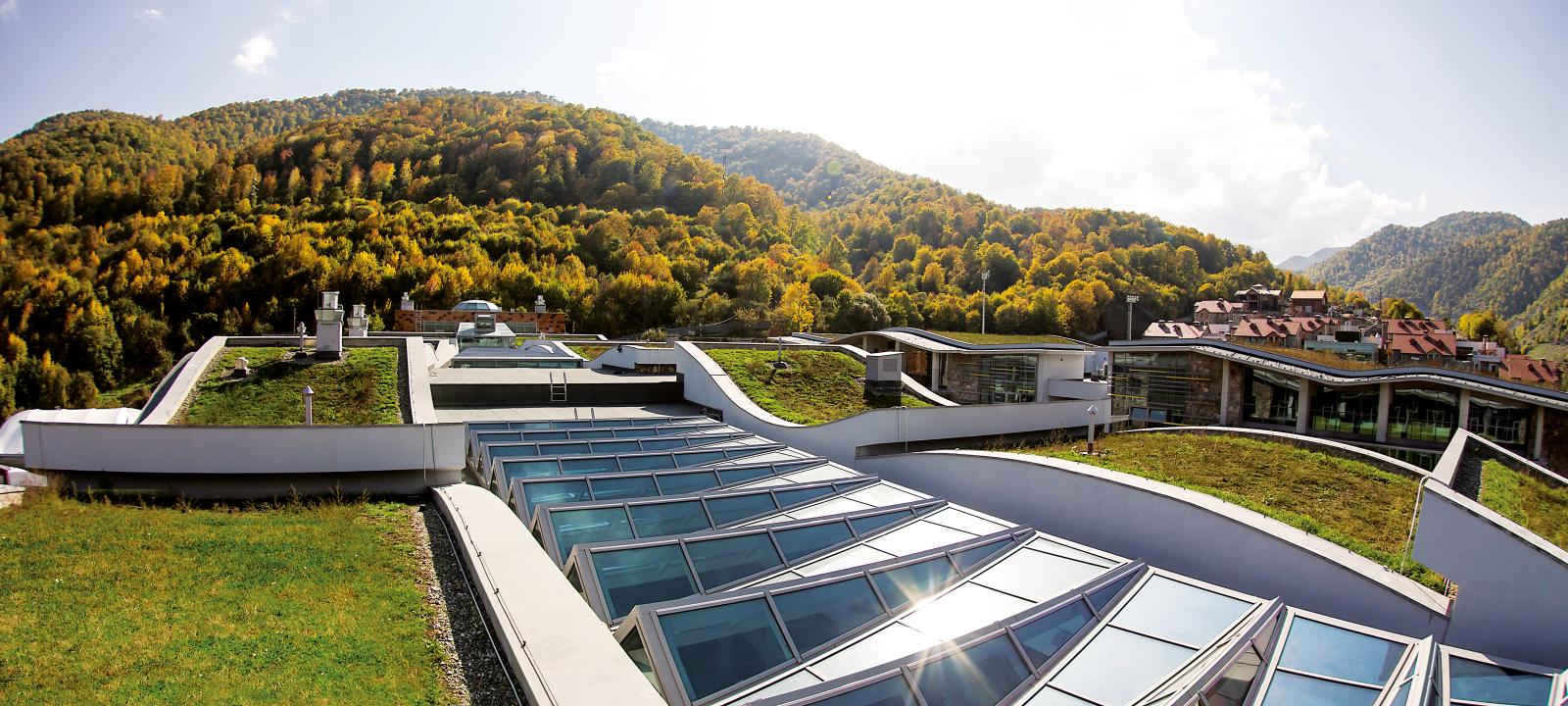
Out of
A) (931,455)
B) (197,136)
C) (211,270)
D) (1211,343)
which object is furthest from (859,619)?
(197,136)

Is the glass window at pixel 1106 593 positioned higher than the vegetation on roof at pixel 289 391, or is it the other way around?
the vegetation on roof at pixel 289 391

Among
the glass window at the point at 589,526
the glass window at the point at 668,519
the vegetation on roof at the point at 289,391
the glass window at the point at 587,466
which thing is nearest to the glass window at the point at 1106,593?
the glass window at the point at 668,519

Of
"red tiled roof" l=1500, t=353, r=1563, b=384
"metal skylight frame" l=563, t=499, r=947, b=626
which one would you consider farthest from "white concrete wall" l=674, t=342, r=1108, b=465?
"red tiled roof" l=1500, t=353, r=1563, b=384

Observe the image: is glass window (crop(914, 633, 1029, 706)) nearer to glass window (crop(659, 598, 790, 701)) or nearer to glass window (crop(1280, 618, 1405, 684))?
glass window (crop(659, 598, 790, 701))

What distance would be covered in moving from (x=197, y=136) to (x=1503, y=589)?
191145 mm

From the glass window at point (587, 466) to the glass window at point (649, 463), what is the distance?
0.25 meters

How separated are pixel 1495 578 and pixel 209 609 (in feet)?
42.6

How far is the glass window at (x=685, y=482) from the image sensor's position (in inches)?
440

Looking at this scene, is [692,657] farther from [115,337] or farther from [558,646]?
[115,337]

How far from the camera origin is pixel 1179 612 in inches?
274

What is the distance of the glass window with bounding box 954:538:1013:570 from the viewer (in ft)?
26.6

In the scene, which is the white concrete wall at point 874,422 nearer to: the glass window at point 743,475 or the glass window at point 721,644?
the glass window at point 743,475

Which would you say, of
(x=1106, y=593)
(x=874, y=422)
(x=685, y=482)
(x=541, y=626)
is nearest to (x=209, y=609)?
(x=541, y=626)

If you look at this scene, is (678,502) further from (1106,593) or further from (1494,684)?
(1494,684)
